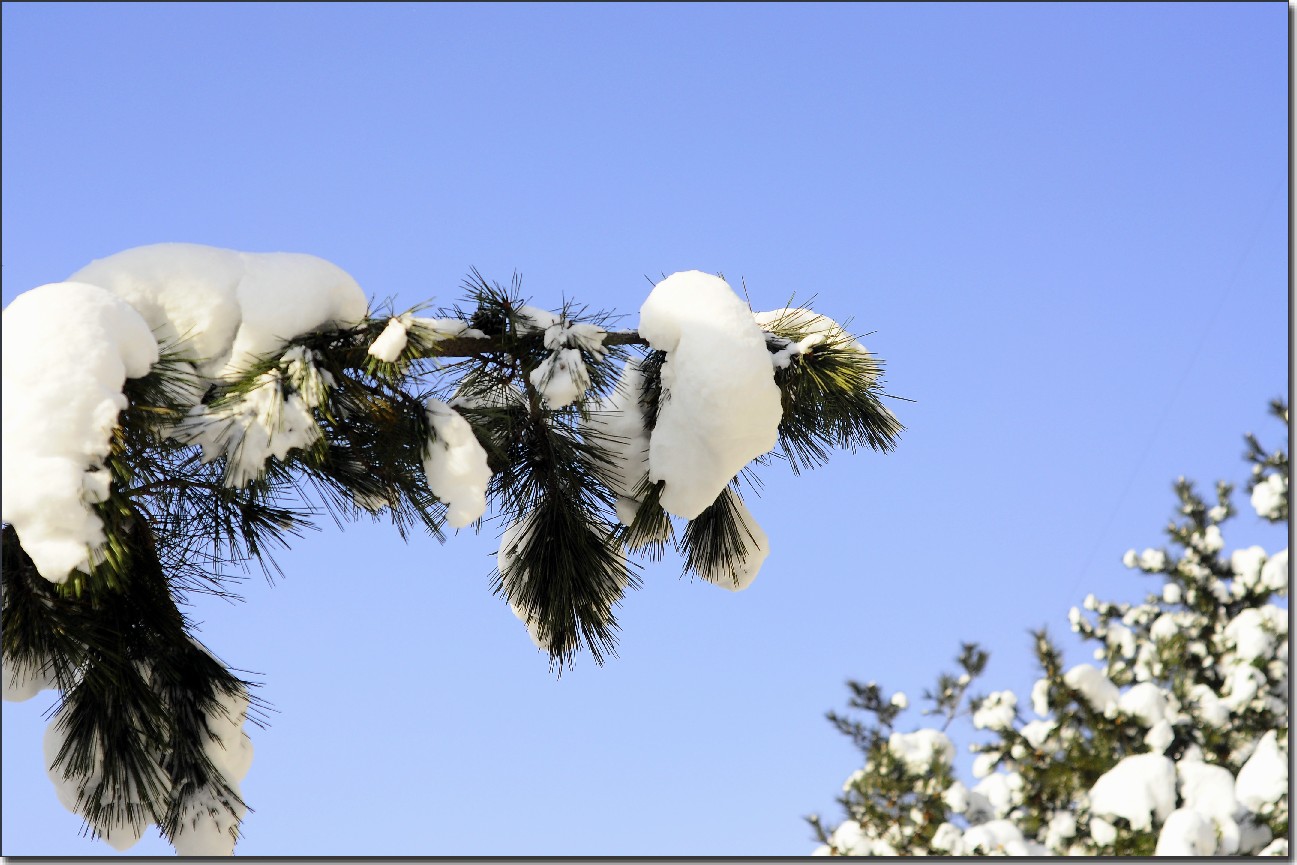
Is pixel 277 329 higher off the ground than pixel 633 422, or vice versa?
pixel 633 422

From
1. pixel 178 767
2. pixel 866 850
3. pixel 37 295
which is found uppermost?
pixel 866 850

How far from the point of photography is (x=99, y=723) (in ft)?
7.03

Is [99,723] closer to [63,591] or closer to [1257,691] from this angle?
[63,591]

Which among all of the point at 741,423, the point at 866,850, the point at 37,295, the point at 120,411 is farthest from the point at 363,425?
the point at 866,850

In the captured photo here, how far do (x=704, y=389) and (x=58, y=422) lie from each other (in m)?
1.03

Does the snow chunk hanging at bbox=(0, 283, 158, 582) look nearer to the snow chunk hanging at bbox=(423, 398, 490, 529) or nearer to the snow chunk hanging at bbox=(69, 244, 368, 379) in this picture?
the snow chunk hanging at bbox=(69, 244, 368, 379)

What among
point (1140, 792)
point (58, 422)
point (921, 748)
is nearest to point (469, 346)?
point (58, 422)

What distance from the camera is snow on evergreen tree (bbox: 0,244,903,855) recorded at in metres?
1.65

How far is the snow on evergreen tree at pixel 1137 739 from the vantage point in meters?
5.11

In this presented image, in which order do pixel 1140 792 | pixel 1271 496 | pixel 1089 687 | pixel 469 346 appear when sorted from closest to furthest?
A: pixel 469 346
pixel 1140 792
pixel 1089 687
pixel 1271 496

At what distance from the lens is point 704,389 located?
1982 mm

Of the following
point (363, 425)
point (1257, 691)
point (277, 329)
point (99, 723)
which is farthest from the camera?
point (1257, 691)

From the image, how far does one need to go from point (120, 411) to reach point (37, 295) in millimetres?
214

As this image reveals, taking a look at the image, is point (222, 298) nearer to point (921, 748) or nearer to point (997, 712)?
point (997, 712)
